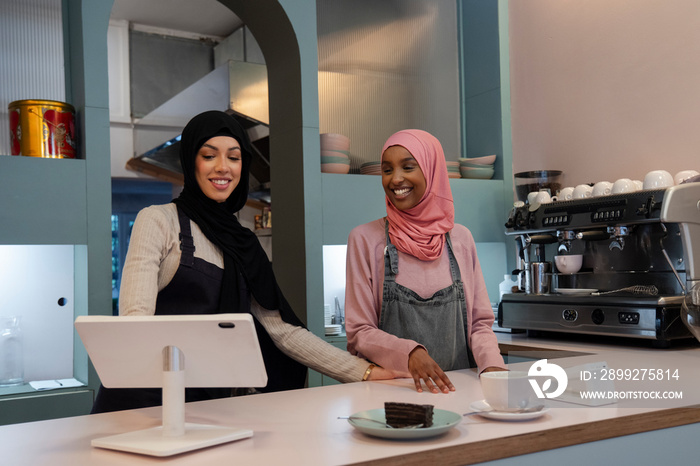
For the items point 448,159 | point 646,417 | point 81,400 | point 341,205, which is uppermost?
point 448,159

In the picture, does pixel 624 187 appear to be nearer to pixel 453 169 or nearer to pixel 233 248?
pixel 453 169

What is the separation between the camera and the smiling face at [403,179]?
189 centimetres

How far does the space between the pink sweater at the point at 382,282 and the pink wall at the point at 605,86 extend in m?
1.14

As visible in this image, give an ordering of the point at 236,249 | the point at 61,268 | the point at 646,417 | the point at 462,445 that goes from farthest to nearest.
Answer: the point at 61,268
the point at 236,249
the point at 646,417
the point at 462,445

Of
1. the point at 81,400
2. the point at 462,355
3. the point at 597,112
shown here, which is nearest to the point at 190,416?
the point at 462,355

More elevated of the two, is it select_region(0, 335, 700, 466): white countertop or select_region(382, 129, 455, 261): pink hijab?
select_region(382, 129, 455, 261): pink hijab

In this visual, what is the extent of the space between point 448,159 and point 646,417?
2442 mm

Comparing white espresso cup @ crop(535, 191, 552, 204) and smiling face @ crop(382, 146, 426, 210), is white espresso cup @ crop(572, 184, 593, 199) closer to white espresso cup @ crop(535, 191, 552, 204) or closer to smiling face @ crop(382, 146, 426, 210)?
white espresso cup @ crop(535, 191, 552, 204)

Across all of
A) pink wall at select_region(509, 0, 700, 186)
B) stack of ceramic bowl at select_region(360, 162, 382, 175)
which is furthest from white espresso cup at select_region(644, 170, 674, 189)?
stack of ceramic bowl at select_region(360, 162, 382, 175)

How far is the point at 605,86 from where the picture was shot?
9.46ft

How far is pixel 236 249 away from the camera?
1780mm

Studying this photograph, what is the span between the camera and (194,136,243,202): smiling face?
5.76 ft

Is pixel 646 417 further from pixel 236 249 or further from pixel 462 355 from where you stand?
pixel 236 249

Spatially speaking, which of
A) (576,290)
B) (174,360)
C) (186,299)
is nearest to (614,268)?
(576,290)
